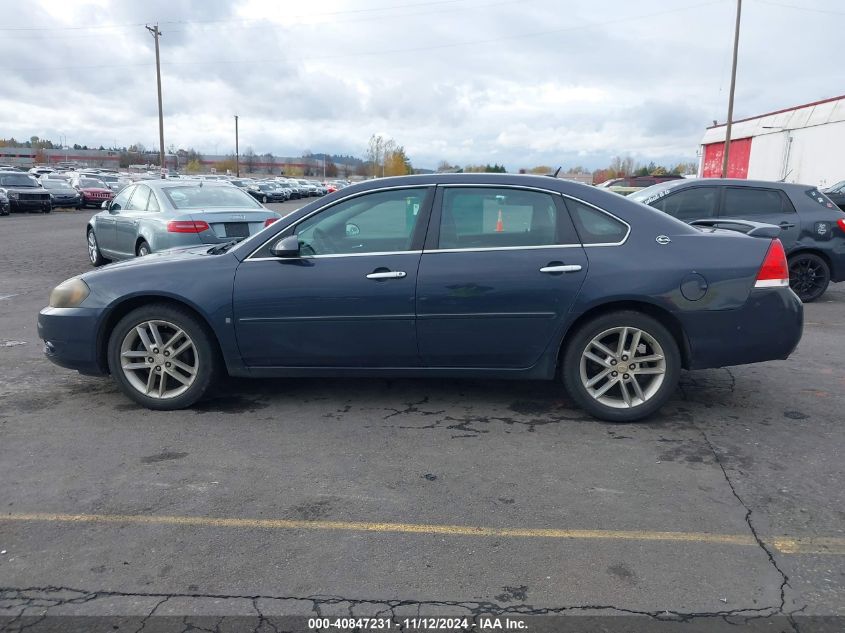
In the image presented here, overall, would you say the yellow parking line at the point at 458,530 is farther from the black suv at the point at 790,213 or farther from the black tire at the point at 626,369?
the black suv at the point at 790,213

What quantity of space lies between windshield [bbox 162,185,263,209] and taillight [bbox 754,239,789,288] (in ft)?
24.6

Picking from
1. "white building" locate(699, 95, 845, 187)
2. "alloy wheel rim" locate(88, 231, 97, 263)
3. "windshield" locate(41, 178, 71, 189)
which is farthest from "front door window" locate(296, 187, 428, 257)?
"white building" locate(699, 95, 845, 187)

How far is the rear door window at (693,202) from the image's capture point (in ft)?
31.5

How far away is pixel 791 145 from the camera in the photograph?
36906mm

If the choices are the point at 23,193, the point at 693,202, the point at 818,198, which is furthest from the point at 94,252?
the point at 23,193

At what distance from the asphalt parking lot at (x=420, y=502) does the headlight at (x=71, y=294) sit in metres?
0.75

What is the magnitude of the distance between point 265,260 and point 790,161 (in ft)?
127

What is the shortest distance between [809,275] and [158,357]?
8.49m

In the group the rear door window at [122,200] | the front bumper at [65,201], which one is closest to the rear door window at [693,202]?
the rear door window at [122,200]

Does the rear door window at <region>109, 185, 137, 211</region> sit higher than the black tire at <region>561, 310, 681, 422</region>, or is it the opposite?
the rear door window at <region>109, 185, 137, 211</region>

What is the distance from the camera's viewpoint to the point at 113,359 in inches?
199

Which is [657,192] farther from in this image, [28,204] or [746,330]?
[28,204]

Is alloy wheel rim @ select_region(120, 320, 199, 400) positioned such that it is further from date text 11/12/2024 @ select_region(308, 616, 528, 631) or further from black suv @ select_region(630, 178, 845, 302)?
black suv @ select_region(630, 178, 845, 302)

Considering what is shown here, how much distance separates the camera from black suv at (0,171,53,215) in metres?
27.7
